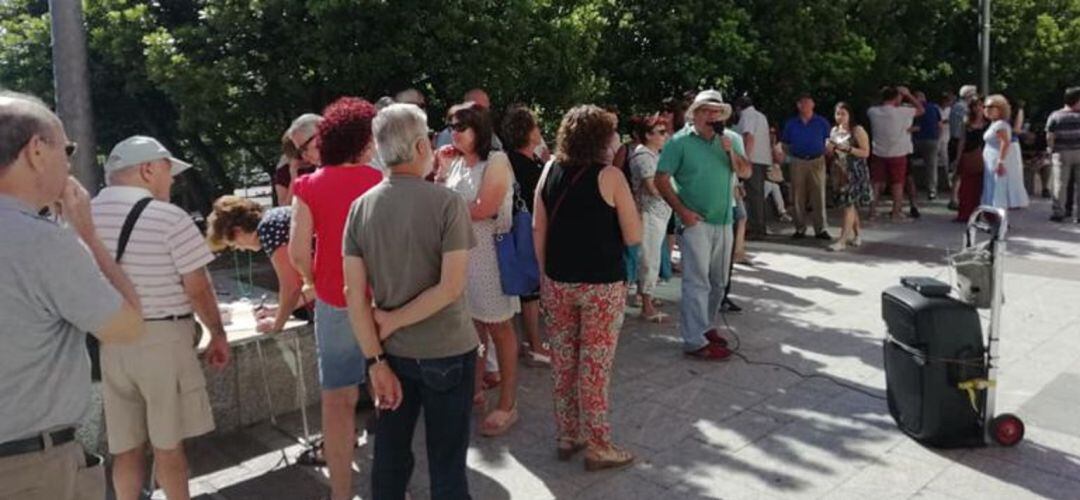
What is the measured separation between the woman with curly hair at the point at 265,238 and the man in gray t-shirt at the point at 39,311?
1598 mm

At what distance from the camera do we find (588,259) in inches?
153

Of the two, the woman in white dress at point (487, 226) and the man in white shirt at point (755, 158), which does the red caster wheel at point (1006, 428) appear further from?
the man in white shirt at point (755, 158)

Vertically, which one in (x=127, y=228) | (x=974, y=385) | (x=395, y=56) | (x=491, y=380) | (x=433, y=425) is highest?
(x=395, y=56)

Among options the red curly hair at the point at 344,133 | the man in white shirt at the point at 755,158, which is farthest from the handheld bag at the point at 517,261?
the man in white shirt at the point at 755,158

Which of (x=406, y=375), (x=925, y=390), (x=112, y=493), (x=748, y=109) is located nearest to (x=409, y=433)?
(x=406, y=375)

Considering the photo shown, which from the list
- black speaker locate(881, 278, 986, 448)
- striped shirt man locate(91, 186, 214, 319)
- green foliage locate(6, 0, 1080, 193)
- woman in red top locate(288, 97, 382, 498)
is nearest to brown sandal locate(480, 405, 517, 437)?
woman in red top locate(288, 97, 382, 498)

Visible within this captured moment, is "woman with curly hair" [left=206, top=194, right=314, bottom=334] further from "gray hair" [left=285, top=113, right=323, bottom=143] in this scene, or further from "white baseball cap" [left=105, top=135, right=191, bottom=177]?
"white baseball cap" [left=105, top=135, right=191, bottom=177]

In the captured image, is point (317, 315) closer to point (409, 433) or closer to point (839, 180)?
point (409, 433)

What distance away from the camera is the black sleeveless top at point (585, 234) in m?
3.89

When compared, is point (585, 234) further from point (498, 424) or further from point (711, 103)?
point (711, 103)

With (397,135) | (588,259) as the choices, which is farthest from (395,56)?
(397,135)

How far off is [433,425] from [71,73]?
2409 mm

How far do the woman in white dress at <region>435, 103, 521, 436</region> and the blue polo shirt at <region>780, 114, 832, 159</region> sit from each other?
605 cm

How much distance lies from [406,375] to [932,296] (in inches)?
98.1
